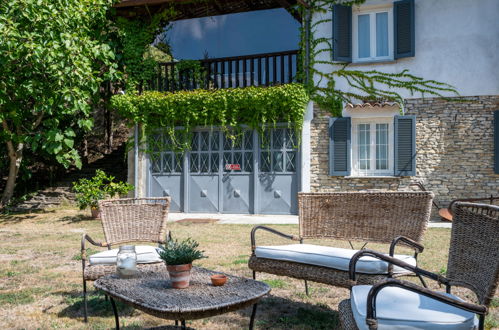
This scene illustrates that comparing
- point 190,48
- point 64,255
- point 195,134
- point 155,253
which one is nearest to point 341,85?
point 195,134

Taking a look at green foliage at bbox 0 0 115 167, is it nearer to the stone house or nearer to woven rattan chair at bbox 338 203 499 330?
the stone house

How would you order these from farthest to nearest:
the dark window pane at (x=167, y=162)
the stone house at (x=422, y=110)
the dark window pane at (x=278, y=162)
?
the dark window pane at (x=167, y=162) → the dark window pane at (x=278, y=162) → the stone house at (x=422, y=110)

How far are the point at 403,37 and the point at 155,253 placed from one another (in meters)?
8.49

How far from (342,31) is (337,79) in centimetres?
107

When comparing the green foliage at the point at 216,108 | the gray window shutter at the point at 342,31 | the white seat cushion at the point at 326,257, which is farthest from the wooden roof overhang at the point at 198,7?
the white seat cushion at the point at 326,257

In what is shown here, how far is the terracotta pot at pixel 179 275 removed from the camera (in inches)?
108

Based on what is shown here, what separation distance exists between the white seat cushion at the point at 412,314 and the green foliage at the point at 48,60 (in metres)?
8.50

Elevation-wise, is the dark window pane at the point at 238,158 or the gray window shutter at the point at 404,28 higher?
the gray window shutter at the point at 404,28

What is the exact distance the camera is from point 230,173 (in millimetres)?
11594

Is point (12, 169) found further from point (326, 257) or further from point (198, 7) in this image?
point (326, 257)

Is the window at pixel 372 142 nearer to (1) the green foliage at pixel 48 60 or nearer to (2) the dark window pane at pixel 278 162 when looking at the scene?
(2) the dark window pane at pixel 278 162

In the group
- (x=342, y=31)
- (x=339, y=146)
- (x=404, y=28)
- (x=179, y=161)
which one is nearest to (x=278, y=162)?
(x=339, y=146)

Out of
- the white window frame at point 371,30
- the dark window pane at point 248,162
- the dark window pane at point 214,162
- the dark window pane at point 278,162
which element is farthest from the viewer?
the dark window pane at point 214,162

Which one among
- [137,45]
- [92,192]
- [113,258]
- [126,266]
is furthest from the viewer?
[137,45]
